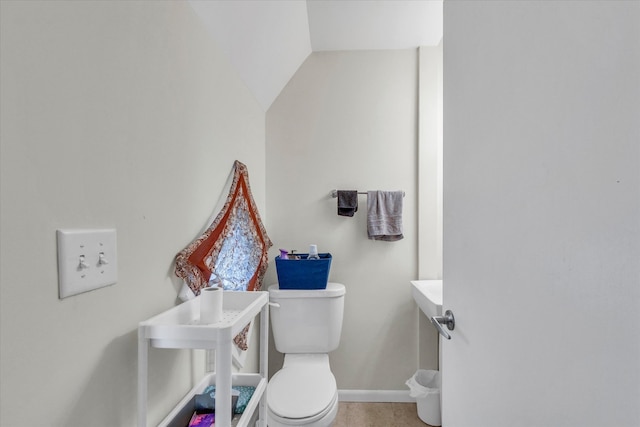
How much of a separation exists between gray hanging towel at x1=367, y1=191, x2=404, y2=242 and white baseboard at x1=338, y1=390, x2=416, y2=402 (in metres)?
1.00

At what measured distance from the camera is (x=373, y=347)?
6.63 feet

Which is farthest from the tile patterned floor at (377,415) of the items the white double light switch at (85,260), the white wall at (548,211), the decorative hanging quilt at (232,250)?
the white double light switch at (85,260)

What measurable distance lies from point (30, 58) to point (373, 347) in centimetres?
206

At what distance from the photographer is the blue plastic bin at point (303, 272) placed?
5.84ft

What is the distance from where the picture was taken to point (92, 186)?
1.96 ft

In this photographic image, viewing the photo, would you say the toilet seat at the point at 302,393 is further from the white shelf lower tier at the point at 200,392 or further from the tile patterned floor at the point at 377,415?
the tile patterned floor at the point at 377,415

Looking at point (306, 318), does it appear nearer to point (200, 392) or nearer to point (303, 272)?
point (303, 272)

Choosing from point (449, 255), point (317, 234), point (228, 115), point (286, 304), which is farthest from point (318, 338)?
point (228, 115)

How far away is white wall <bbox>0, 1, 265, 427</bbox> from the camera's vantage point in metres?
0.46

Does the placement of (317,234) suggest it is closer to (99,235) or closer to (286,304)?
(286,304)

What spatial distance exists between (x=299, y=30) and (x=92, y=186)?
1.53m

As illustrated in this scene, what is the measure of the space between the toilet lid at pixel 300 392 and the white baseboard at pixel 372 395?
52cm

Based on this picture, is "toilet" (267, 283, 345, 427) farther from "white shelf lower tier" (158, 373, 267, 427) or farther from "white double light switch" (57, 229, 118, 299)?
"white double light switch" (57, 229, 118, 299)

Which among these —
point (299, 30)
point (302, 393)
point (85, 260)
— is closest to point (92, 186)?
point (85, 260)
